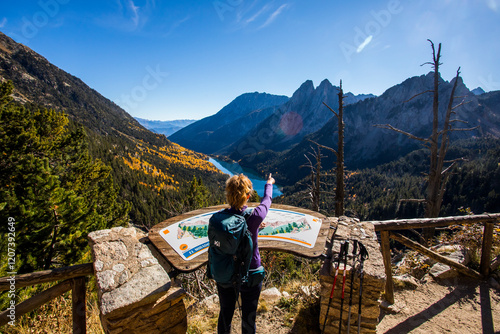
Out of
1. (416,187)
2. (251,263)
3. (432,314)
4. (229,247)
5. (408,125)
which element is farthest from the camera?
(408,125)

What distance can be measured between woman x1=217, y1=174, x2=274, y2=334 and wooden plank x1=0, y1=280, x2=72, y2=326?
1.98 m

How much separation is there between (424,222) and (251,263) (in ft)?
13.1

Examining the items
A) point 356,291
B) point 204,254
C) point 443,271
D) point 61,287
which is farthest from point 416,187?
point 61,287

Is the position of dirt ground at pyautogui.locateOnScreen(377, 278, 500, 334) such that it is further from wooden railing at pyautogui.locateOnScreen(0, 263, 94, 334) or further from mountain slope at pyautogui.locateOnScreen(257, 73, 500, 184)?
mountain slope at pyautogui.locateOnScreen(257, 73, 500, 184)

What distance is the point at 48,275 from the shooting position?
269 cm

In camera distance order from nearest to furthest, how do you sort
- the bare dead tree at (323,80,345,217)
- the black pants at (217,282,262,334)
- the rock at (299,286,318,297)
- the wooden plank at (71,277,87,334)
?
the black pants at (217,282,262,334)
the wooden plank at (71,277,87,334)
the rock at (299,286,318,297)
the bare dead tree at (323,80,345,217)

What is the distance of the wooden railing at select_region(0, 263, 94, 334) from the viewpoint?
2.58 m

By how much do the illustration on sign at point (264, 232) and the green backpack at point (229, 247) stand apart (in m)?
1.08

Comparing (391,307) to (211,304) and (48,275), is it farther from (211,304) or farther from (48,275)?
(48,275)

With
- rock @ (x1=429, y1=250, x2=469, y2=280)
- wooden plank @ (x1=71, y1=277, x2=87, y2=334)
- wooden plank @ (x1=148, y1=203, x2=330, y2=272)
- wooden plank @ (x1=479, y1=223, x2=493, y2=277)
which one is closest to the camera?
wooden plank @ (x1=71, y1=277, x2=87, y2=334)

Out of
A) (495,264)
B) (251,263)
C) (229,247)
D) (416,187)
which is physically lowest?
(416,187)

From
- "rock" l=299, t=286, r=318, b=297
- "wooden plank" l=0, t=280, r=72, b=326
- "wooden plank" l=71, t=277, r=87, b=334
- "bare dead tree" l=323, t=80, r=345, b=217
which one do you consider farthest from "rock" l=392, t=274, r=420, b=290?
"wooden plank" l=0, t=280, r=72, b=326

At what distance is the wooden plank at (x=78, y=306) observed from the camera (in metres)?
2.84

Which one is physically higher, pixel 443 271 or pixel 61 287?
pixel 61 287
